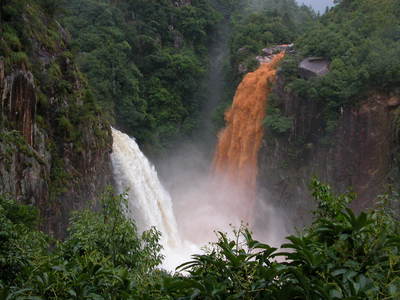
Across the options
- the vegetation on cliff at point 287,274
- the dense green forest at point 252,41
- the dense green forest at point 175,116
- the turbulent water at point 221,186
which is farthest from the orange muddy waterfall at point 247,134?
the vegetation on cliff at point 287,274

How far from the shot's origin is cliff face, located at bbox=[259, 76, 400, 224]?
1788 cm

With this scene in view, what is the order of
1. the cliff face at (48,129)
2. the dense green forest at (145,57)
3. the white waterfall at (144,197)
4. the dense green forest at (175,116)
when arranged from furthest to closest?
1. the dense green forest at (145,57)
2. the white waterfall at (144,197)
3. the cliff face at (48,129)
4. the dense green forest at (175,116)

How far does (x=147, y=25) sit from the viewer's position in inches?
1284

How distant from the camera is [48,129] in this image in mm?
13258

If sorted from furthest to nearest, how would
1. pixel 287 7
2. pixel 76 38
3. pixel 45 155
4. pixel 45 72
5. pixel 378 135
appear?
pixel 287 7 < pixel 76 38 < pixel 378 135 < pixel 45 72 < pixel 45 155

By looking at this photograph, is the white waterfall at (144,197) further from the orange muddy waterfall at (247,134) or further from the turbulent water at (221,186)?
the orange muddy waterfall at (247,134)

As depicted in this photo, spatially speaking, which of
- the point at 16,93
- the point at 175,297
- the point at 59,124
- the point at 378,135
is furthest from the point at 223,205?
the point at 175,297

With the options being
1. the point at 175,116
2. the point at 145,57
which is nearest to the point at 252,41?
the point at 175,116

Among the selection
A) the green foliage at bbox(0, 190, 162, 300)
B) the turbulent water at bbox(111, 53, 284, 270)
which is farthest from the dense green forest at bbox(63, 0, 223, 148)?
the green foliage at bbox(0, 190, 162, 300)

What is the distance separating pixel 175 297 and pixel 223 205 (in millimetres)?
23022

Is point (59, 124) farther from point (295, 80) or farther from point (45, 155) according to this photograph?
point (295, 80)

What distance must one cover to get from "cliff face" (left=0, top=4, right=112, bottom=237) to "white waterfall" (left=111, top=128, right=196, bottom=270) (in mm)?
1009

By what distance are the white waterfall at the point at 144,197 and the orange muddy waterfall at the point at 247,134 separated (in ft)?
16.5

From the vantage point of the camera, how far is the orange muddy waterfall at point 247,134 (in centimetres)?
2362
